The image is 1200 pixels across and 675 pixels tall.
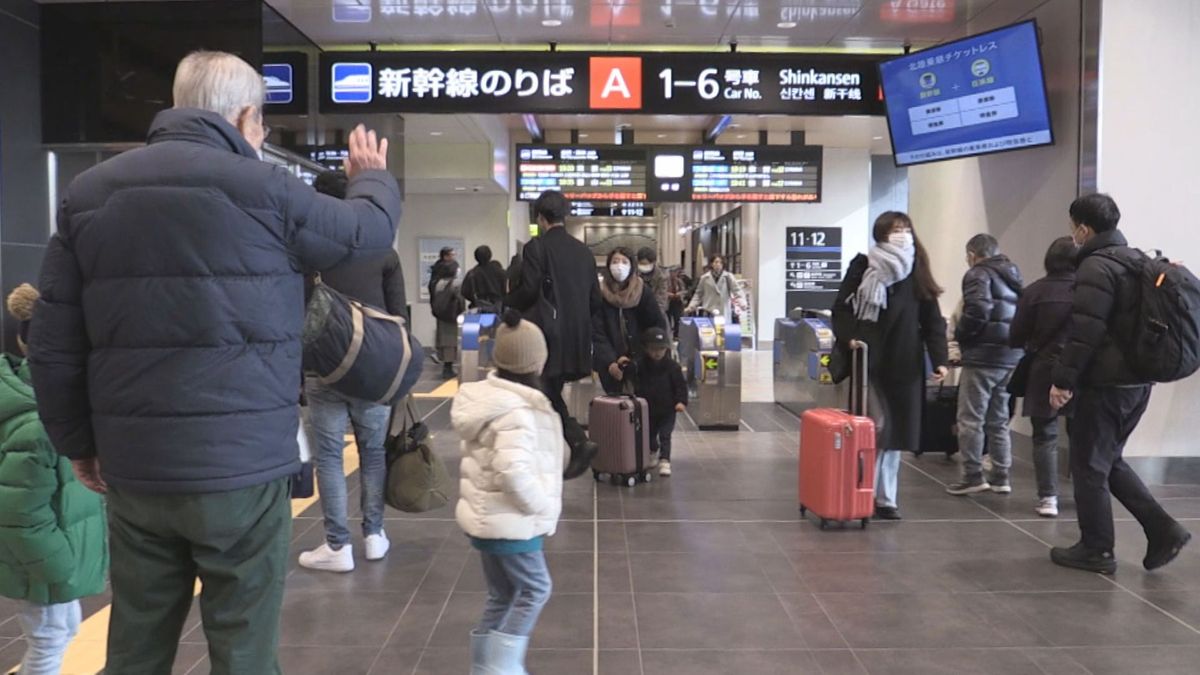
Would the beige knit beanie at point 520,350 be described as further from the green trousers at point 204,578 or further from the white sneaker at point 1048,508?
the white sneaker at point 1048,508

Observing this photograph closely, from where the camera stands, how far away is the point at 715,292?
1389cm

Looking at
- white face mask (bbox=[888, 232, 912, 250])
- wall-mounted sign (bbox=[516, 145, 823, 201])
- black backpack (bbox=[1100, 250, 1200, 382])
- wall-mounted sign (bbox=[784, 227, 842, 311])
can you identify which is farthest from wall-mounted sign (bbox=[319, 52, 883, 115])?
wall-mounted sign (bbox=[784, 227, 842, 311])

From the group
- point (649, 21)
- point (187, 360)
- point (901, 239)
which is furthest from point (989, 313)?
point (187, 360)

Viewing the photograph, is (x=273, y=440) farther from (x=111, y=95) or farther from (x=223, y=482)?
(x=111, y=95)

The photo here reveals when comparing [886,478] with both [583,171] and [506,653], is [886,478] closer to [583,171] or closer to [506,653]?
[506,653]

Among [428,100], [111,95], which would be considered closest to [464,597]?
[428,100]

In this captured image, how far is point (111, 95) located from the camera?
7457mm

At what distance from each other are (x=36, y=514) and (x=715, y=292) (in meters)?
11.9

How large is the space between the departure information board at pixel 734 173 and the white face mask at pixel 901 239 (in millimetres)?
8854

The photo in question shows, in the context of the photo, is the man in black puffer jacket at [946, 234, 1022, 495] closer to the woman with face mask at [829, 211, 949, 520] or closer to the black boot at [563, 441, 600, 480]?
the woman with face mask at [829, 211, 949, 520]

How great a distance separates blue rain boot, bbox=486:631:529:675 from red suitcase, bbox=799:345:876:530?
8.70ft

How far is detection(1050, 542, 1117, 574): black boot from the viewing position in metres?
4.43

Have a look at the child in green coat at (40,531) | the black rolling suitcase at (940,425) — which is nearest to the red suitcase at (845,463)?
the black rolling suitcase at (940,425)

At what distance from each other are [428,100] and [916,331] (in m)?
4.09
